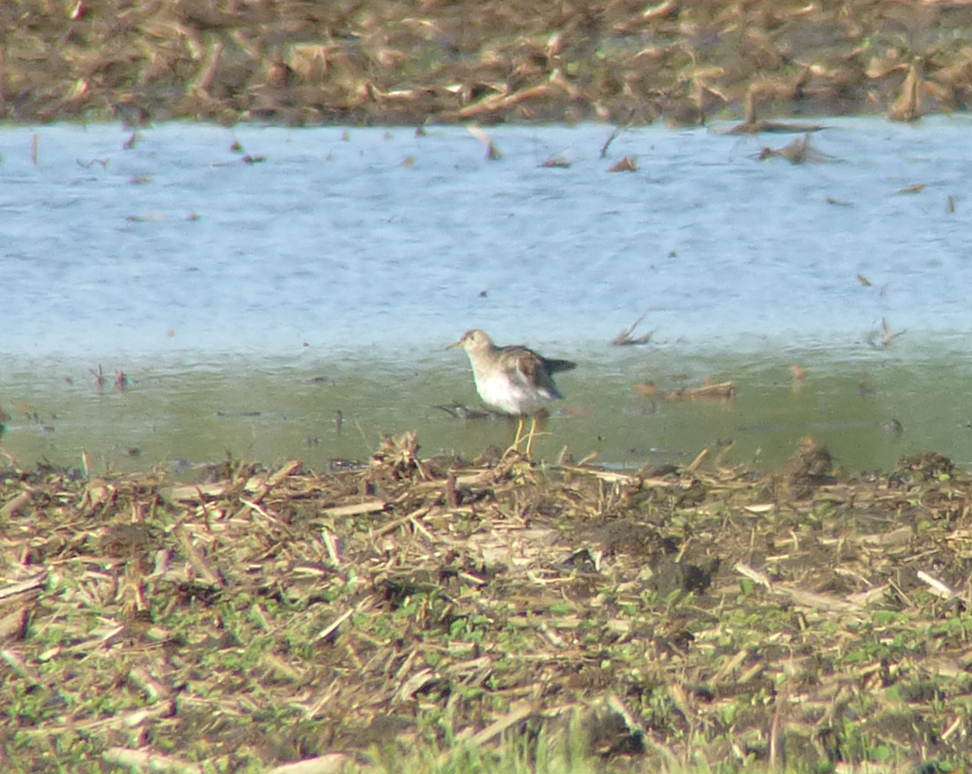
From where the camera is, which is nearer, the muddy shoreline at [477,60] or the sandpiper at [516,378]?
the sandpiper at [516,378]

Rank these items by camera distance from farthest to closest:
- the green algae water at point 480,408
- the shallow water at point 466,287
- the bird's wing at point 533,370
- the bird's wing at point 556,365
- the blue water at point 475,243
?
1. the blue water at point 475,243
2. the bird's wing at point 556,365
3. the shallow water at point 466,287
4. the bird's wing at point 533,370
5. the green algae water at point 480,408

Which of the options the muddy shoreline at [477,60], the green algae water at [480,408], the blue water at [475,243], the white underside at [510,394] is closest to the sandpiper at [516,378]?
the white underside at [510,394]

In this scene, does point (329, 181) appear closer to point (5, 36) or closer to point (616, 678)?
point (5, 36)


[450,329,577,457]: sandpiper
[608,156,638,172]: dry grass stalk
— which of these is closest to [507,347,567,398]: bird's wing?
[450,329,577,457]: sandpiper

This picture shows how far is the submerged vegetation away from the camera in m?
4.20

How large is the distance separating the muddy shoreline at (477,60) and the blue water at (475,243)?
0.94m

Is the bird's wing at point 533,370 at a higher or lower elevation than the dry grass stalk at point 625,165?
lower

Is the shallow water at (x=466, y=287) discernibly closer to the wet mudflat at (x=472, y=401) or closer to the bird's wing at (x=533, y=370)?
the wet mudflat at (x=472, y=401)

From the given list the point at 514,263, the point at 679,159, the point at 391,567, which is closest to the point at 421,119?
the point at 679,159

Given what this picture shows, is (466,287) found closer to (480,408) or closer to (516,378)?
(480,408)

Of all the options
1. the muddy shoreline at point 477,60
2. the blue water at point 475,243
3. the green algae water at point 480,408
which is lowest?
the green algae water at point 480,408

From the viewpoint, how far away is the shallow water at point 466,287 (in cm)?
754

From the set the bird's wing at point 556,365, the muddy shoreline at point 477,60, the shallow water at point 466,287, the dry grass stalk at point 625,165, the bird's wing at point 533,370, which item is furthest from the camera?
the muddy shoreline at point 477,60

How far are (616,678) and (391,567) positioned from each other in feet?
3.28
